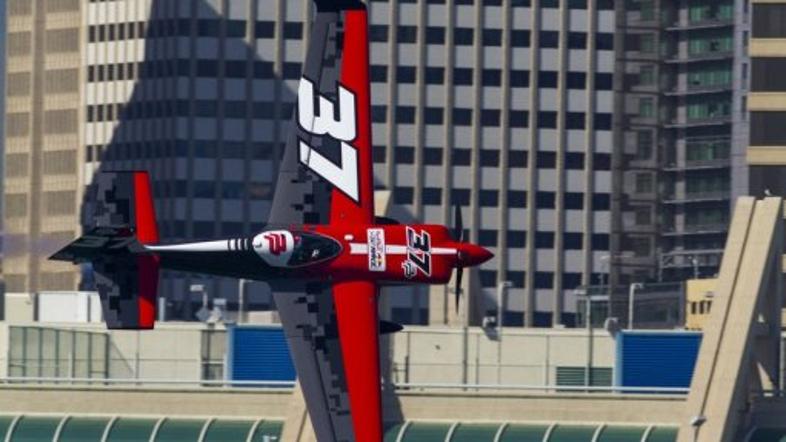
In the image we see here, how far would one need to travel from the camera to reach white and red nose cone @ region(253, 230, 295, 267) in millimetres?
115875

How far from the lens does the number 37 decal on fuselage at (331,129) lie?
11994cm

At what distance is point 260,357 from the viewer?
5989 inches

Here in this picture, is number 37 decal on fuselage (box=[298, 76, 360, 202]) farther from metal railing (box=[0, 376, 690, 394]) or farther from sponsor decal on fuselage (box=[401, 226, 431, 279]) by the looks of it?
metal railing (box=[0, 376, 690, 394])

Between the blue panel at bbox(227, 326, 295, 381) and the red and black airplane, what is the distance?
31.8 m

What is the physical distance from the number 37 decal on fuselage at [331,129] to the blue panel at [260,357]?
31924 mm

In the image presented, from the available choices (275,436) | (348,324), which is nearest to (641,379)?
(275,436)

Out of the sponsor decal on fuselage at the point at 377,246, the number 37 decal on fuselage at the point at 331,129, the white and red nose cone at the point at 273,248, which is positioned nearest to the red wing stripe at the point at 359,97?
the number 37 decal on fuselage at the point at 331,129

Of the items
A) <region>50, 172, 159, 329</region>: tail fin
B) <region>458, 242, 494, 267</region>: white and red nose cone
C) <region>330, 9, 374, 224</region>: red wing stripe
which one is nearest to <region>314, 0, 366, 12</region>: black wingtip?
<region>330, 9, 374, 224</region>: red wing stripe

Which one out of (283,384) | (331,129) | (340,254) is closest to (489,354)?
(283,384)

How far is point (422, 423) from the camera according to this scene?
144 m

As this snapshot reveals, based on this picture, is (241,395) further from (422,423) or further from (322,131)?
(322,131)

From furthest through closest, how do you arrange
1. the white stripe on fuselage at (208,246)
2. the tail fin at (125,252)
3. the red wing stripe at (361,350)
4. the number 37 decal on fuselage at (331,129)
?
the number 37 decal on fuselage at (331,129) < the red wing stripe at (361,350) < the tail fin at (125,252) < the white stripe on fuselage at (208,246)

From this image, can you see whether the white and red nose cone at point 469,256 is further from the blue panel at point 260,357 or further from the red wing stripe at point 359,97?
the blue panel at point 260,357

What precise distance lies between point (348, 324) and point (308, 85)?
27.2 feet
